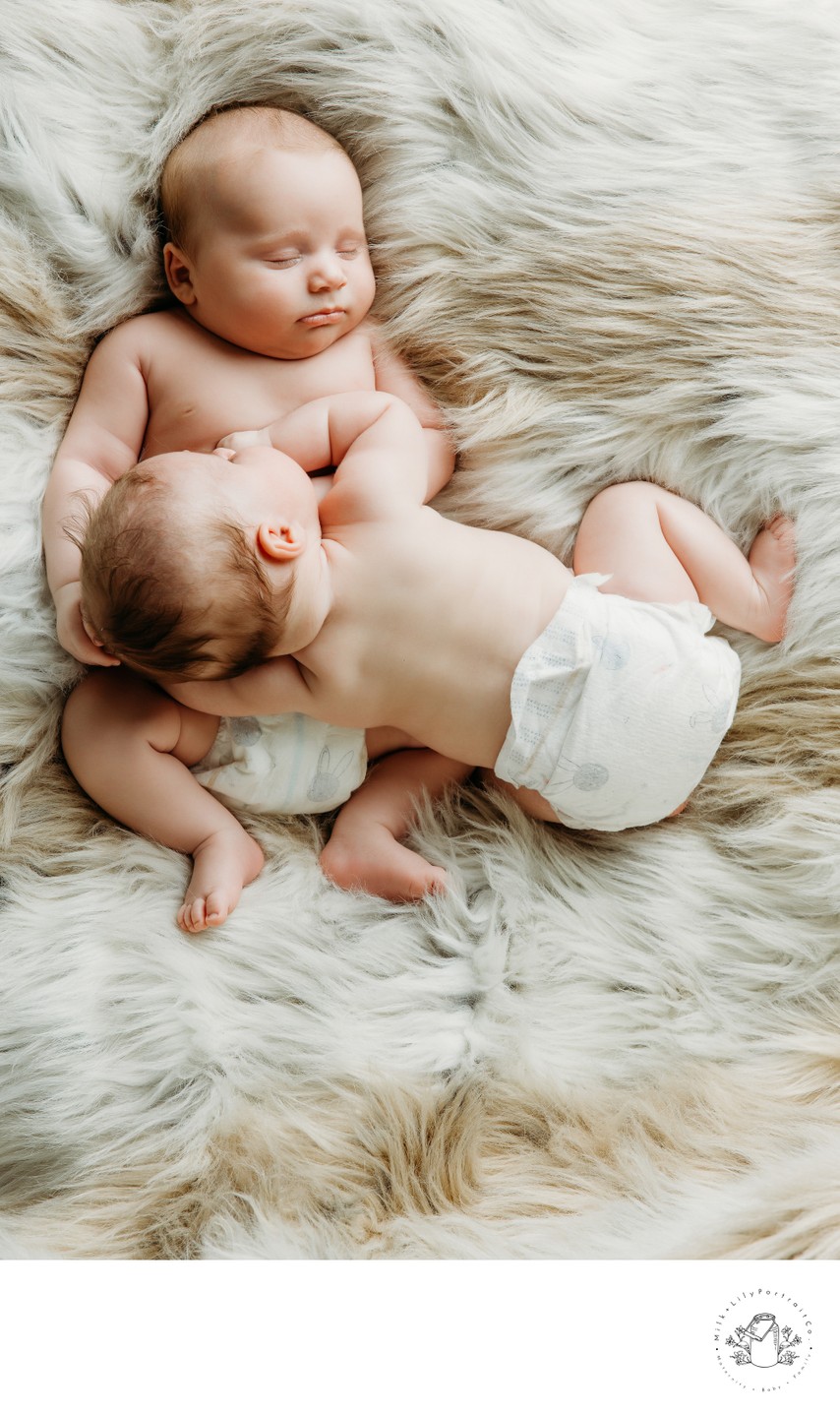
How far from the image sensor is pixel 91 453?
1.05 m

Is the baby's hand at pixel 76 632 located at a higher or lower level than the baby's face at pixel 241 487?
lower

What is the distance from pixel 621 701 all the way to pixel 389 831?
28 cm

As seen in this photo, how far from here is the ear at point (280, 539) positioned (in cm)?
94

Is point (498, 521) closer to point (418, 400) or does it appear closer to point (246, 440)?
A: point (418, 400)

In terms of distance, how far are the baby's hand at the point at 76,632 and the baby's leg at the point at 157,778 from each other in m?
0.05

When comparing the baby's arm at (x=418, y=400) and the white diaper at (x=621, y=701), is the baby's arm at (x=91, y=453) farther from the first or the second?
the white diaper at (x=621, y=701)

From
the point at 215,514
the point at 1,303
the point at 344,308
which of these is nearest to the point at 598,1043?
the point at 215,514
